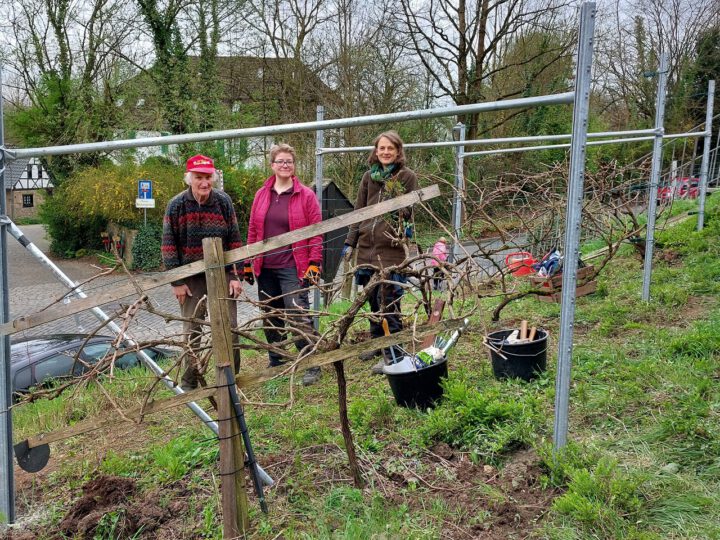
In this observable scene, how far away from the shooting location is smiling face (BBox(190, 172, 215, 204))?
401 cm

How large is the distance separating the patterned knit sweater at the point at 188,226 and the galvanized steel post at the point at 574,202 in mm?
2397

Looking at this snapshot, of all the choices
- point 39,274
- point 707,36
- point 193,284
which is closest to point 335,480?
point 193,284

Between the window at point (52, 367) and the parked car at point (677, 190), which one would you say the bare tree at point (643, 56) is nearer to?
the parked car at point (677, 190)

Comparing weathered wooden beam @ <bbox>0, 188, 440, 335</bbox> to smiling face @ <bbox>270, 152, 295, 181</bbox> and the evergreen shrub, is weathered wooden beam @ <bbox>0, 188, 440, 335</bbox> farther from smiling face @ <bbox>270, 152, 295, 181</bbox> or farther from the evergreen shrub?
the evergreen shrub

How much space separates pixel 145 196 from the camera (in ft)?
54.4

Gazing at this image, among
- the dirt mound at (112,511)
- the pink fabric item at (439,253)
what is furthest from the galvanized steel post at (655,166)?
the dirt mound at (112,511)

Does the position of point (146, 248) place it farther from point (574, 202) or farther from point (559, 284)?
point (574, 202)

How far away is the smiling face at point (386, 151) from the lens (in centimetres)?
414

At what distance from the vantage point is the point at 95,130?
1964 centimetres

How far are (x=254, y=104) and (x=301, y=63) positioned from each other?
2.46 meters

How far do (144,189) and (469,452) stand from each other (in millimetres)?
15378

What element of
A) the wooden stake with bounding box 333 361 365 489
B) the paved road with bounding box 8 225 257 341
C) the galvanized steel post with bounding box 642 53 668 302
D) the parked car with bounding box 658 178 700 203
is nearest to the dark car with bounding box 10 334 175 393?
the paved road with bounding box 8 225 257 341

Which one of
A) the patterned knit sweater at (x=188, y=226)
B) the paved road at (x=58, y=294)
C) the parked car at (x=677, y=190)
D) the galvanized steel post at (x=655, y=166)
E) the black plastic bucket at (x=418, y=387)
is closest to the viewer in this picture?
the black plastic bucket at (x=418, y=387)

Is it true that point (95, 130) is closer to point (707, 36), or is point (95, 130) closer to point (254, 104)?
point (254, 104)
